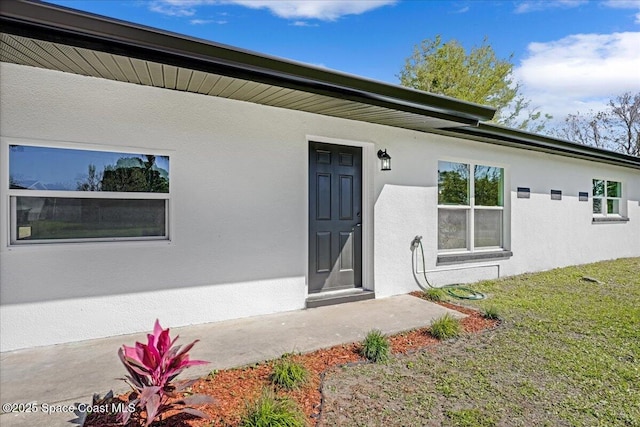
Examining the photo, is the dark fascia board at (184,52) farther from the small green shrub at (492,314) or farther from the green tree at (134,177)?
the small green shrub at (492,314)

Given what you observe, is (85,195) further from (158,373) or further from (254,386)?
(254,386)

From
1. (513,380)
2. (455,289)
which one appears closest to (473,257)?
(455,289)

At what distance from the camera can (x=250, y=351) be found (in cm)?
317

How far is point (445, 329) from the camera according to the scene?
3.67 m

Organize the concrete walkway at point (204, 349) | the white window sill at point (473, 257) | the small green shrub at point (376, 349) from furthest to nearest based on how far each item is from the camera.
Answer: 1. the white window sill at point (473, 257)
2. the small green shrub at point (376, 349)
3. the concrete walkway at point (204, 349)

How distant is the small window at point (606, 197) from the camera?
29.9 feet

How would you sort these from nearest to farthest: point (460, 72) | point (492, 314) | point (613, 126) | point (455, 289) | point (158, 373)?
point (158, 373) < point (492, 314) < point (455, 289) < point (460, 72) < point (613, 126)

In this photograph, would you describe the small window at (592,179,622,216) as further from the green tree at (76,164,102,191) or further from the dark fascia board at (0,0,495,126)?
the green tree at (76,164,102,191)

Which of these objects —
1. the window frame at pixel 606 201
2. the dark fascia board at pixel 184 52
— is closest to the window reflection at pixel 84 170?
the dark fascia board at pixel 184 52

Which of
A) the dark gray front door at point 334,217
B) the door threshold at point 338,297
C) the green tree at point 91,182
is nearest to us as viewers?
the green tree at point 91,182

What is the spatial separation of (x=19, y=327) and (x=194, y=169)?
7.14 feet

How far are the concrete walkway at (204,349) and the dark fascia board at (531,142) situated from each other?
9.56ft

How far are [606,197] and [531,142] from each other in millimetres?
4880

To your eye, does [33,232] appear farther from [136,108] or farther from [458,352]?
[458,352]
